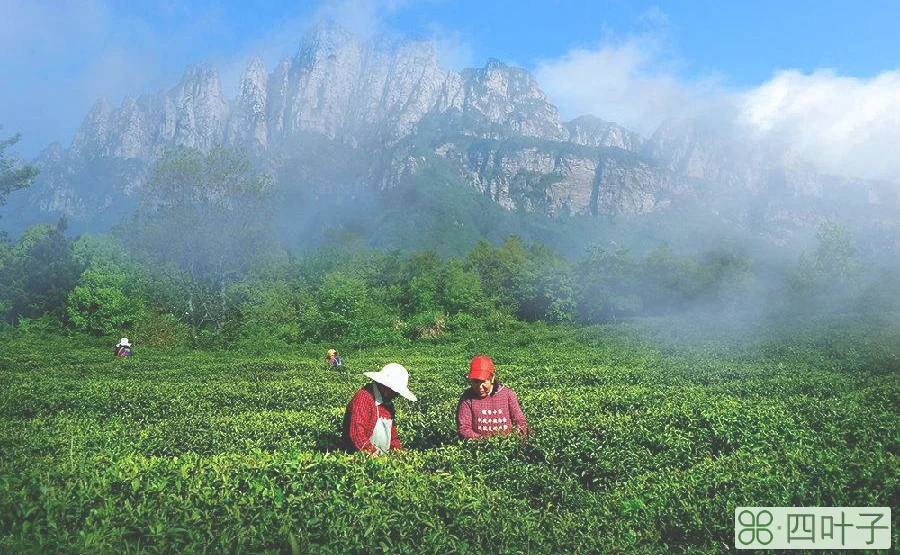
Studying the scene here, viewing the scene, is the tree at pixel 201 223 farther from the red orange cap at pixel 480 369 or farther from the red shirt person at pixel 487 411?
the red orange cap at pixel 480 369

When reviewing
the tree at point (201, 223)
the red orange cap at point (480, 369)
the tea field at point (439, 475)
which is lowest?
the tea field at point (439, 475)

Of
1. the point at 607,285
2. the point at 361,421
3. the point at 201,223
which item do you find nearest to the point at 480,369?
the point at 361,421

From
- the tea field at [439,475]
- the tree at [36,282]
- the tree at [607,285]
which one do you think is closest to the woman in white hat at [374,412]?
the tea field at [439,475]

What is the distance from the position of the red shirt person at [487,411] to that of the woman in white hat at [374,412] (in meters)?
1.12

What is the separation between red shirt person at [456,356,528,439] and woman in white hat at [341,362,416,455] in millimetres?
1118

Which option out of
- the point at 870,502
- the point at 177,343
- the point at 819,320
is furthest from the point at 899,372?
the point at 177,343

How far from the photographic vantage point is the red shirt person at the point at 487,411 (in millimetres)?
7172

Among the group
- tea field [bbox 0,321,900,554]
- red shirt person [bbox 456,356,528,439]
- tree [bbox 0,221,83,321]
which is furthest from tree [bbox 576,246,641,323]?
red shirt person [bbox 456,356,528,439]

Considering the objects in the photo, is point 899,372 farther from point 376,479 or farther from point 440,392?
point 376,479

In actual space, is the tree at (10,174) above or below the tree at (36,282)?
above

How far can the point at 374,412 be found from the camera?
6.45 metres

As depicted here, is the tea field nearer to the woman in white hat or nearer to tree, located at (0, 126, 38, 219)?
the woman in white hat

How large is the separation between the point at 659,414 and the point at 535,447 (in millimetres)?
3500

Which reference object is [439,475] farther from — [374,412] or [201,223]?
[201,223]
